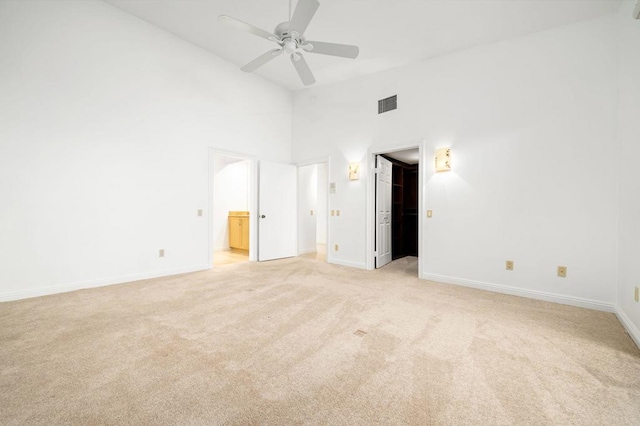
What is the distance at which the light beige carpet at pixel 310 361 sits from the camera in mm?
1332

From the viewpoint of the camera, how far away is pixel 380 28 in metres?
3.51

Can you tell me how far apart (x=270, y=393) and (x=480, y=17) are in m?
4.39

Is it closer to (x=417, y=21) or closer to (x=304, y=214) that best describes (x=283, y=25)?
(x=417, y=21)

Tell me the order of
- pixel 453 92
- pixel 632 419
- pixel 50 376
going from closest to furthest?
1. pixel 632 419
2. pixel 50 376
3. pixel 453 92

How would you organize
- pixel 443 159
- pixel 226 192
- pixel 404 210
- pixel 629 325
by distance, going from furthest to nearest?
pixel 226 192 < pixel 404 210 < pixel 443 159 < pixel 629 325

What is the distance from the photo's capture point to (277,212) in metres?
5.64

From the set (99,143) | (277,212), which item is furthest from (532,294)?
(99,143)

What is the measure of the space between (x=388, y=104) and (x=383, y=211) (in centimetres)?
192

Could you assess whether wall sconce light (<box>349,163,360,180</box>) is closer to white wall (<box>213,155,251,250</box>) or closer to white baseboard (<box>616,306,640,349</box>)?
white baseboard (<box>616,306,640,349</box>)

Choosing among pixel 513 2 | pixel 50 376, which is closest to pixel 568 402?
pixel 50 376

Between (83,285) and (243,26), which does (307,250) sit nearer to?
(83,285)

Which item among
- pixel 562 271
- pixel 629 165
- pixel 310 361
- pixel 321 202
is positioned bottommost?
pixel 310 361

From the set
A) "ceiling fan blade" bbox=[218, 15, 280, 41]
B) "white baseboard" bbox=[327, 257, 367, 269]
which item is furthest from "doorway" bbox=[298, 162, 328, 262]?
"ceiling fan blade" bbox=[218, 15, 280, 41]

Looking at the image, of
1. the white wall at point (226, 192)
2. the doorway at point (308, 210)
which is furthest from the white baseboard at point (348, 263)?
the white wall at point (226, 192)
